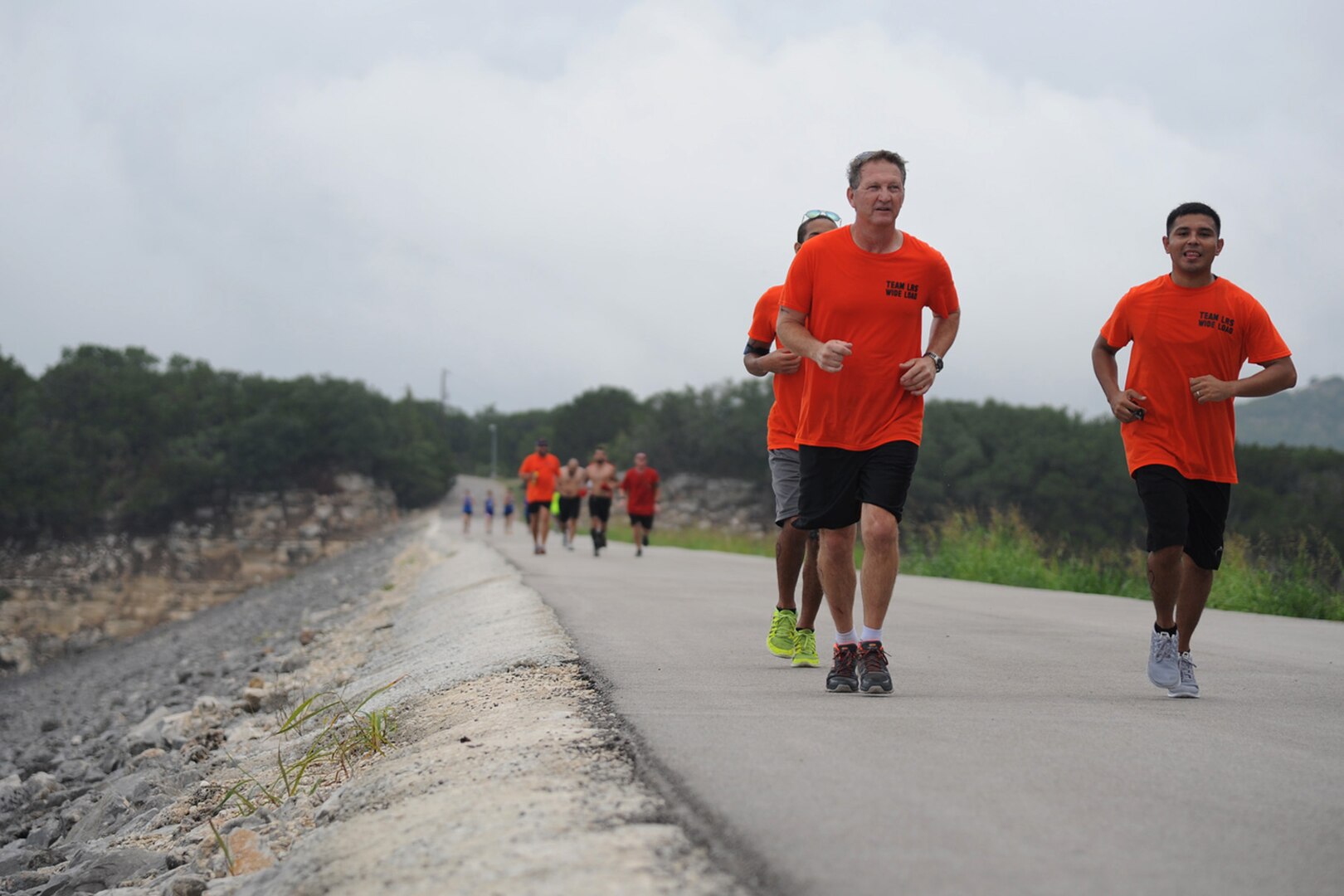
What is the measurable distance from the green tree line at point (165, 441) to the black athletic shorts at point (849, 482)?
63010 millimetres

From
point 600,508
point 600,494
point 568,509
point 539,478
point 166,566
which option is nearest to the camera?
point 600,508

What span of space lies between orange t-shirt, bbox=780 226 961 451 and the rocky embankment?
126ft

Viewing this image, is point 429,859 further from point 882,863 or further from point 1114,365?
point 1114,365

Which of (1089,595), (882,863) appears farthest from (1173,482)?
(1089,595)

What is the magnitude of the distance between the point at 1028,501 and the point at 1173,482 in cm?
5629

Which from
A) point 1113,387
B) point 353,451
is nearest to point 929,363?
point 1113,387

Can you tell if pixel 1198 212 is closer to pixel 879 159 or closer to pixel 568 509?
pixel 879 159

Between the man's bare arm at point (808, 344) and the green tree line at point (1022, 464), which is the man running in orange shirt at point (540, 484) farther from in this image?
the man's bare arm at point (808, 344)

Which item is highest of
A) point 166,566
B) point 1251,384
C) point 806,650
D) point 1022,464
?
point 1022,464

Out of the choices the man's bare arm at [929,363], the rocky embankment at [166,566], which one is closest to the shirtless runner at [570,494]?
the man's bare arm at [929,363]

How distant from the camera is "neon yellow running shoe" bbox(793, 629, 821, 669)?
6375 millimetres

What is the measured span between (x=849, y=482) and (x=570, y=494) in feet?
62.0

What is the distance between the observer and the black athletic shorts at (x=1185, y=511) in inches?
219

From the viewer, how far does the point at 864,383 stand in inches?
208
